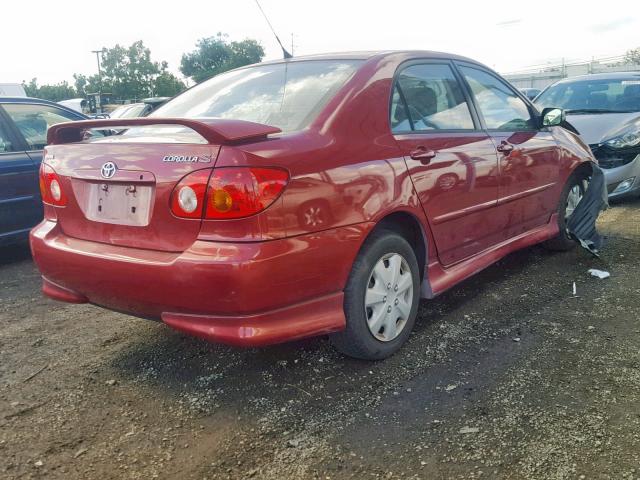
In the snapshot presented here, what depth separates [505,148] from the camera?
3877 millimetres

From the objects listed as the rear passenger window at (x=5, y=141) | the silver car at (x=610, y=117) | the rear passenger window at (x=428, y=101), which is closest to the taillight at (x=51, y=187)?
the rear passenger window at (x=428, y=101)

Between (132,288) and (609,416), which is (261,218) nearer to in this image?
(132,288)

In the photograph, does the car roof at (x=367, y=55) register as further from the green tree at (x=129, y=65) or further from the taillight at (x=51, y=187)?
the green tree at (x=129, y=65)

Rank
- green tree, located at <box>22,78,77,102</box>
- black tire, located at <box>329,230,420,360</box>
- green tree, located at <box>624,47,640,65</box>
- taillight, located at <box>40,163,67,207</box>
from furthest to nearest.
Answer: green tree, located at <box>22,78,77,102</box> → green tree, located at <box>624,47,640,65</box> → taillight, located at <box>40,163,67,207</box> → black tire, located at <box>329,230,420,360</box>

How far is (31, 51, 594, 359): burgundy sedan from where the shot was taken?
7.82 feet

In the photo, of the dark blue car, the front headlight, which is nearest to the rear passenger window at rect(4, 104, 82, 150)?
the dark blue car

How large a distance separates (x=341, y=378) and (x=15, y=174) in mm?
3820

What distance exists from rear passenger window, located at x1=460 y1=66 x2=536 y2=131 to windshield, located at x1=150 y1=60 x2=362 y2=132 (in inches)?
45.2

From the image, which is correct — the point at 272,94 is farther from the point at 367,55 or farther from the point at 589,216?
the point at 589,216

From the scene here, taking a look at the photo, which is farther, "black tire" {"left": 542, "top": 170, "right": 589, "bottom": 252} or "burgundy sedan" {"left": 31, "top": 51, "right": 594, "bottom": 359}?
"black tire" {"left": 542, "top": 170, "right": 589, "bottom": 252}

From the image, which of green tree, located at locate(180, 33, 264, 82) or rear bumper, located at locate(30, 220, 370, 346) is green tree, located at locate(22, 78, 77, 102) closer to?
green tree, located at locate(180, 33, 264, 82)

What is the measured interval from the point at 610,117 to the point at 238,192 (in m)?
5.99

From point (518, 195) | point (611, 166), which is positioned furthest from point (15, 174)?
point (611, 166)

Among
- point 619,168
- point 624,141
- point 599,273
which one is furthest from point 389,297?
point 624,141
